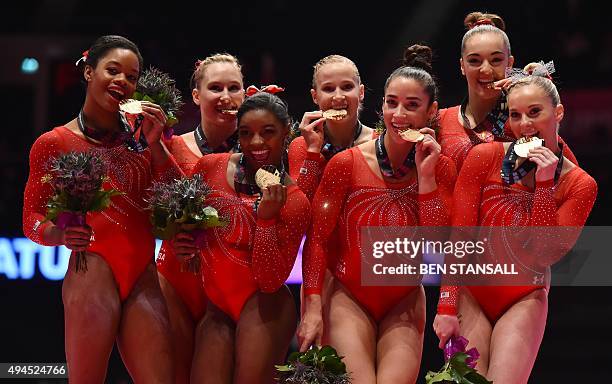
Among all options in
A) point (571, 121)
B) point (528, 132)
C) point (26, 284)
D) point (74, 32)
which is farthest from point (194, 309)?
point (74, 32)

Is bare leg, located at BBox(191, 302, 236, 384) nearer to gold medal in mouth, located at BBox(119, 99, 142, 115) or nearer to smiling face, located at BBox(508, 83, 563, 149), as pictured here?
gold medal in mouth, located at BBox(119, 99, 142, 115)

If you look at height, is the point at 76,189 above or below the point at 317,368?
above

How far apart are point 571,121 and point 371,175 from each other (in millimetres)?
3913

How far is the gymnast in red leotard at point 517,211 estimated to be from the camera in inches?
171

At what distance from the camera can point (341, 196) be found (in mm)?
4488

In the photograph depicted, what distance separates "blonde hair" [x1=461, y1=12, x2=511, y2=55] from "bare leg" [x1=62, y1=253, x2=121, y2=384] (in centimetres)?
194

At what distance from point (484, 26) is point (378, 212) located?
1.11 metres

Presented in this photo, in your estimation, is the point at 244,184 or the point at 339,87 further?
the point at 339,87

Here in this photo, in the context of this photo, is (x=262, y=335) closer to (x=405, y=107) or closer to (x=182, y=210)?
(x=182, y=210)

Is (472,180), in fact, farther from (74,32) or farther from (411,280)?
(74,32)

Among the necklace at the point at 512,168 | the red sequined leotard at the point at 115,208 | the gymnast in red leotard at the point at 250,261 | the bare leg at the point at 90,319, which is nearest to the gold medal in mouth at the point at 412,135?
the necklace at the point at 512,168

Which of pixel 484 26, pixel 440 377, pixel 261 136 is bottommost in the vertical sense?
pixel 440 377

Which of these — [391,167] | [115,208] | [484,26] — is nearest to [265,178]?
[391,167]

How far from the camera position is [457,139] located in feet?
16.0
